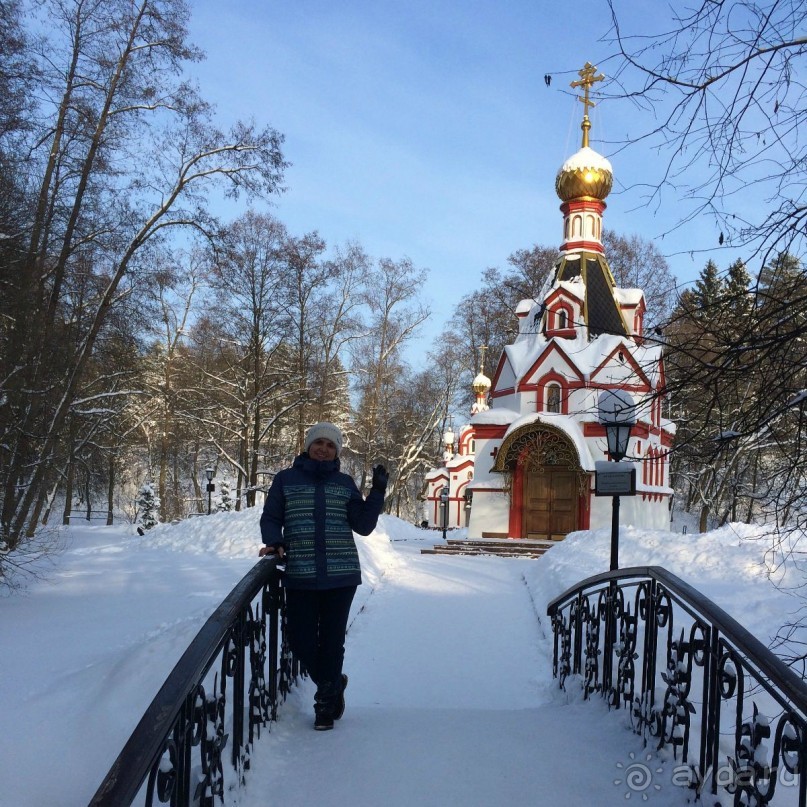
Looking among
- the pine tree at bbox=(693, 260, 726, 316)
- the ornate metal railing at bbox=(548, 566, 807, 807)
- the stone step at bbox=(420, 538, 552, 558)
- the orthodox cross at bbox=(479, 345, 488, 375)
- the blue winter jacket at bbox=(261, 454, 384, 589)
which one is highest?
the orthodox cross at bbox=(479, 345, 488, 375)

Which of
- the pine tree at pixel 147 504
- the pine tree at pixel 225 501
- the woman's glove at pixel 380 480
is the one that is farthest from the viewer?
the pine tree at pixel 225 501

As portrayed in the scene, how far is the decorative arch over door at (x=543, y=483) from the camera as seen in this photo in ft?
68.6

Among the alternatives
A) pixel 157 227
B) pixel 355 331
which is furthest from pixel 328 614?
pixel 355 331

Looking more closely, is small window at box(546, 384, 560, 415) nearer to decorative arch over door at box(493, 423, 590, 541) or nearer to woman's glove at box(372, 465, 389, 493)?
decorative arch over door at box(493, 423, 590, 541)

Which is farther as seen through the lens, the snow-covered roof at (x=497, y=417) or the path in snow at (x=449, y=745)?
the snow-covered roof at (x=497, y=417)

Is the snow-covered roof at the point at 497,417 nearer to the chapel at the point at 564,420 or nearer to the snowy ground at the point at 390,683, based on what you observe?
the chapel at the point at 564,420

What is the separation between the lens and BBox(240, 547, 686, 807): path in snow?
3430 mm

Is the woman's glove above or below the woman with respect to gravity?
above

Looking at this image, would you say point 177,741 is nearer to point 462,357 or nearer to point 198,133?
point 198,133

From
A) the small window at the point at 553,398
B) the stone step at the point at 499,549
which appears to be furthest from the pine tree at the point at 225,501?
the small window at the point at 553,398

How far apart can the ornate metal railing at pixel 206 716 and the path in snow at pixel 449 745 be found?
0.22 metres

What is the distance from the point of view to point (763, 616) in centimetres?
763

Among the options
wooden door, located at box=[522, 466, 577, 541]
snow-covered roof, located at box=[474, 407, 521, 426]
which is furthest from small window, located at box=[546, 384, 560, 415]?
wooden door, located at box=[522, 466, 577, 541]

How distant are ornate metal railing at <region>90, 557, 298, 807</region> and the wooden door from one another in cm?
1758
